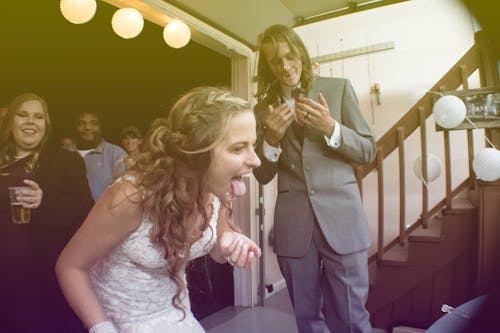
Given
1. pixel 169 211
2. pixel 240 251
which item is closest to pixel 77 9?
pixel 169 211

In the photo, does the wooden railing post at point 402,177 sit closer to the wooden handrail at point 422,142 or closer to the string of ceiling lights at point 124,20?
the wooden handrail at point 422,142

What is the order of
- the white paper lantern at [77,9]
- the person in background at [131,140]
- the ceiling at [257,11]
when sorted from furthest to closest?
1. the person in background at [131,140]
2. the ceiling at [257,11]
3. the white paper lantern at [77,9]

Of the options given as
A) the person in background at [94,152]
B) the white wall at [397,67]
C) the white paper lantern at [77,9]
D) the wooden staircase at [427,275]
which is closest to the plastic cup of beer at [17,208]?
the white paper lantern at [77,9]

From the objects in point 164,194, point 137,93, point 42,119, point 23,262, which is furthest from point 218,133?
point 137,93

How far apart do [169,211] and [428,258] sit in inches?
86.1

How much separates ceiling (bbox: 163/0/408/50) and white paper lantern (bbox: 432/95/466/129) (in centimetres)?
177

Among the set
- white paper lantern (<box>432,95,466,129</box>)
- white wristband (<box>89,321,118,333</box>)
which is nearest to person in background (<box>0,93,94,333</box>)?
white wristband (<box>89,321,118,333</box>)

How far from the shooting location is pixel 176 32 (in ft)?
8.42

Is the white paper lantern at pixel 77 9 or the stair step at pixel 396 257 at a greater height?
the white paper lantern at pixel 77 9

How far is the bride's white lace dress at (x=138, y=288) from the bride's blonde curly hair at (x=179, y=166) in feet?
0.13

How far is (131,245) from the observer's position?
1011 mm

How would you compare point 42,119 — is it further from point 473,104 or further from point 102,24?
point 473,104

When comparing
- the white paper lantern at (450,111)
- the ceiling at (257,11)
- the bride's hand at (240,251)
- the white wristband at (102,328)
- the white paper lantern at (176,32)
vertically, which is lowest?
the white wristband at (102,328)

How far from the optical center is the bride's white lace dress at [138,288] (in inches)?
40.1
